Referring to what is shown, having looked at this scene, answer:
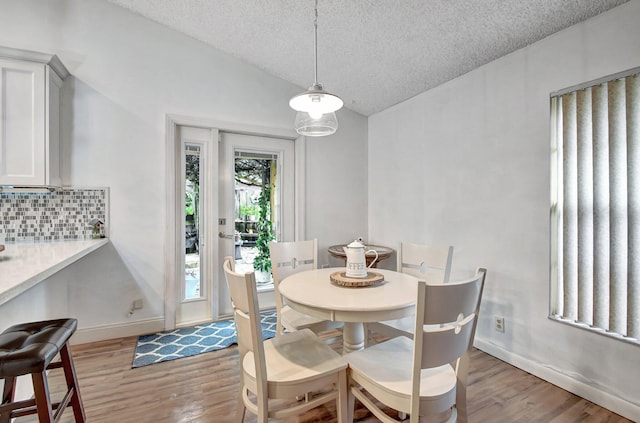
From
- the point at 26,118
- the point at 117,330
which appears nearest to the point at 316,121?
the point at 26,118

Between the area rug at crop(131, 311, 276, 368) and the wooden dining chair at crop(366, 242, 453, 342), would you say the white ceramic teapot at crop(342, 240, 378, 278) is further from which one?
the area rug at crop(131, 311, 276, 368)

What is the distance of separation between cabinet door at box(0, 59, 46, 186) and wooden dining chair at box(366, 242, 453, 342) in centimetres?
278

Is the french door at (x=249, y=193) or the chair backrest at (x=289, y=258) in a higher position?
the french door at (x=249, y=193)

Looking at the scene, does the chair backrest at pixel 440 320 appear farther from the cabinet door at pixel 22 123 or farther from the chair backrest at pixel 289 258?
the cabinet door at pixel 22 123

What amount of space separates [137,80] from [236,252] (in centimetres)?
193

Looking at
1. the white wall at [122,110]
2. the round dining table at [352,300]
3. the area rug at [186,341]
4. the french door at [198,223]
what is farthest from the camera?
the french door at [198,223]

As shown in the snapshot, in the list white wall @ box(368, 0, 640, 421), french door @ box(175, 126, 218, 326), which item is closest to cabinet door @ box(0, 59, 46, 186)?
french door @ box(175, 126, 218, 326)

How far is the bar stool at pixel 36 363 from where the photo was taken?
44.8 inches

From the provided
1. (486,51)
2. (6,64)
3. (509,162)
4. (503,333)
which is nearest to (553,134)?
(509,162)

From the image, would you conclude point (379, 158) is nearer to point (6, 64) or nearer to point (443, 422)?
point (443, 422)

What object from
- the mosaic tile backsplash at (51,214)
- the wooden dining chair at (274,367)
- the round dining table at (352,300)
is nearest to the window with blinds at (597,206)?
the round dining table at (352,300)

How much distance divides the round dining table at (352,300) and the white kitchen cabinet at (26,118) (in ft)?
7.07

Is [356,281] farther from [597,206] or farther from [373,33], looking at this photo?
[373,33]

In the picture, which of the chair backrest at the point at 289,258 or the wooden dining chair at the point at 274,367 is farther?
the chair backrest at the point at 289,258
